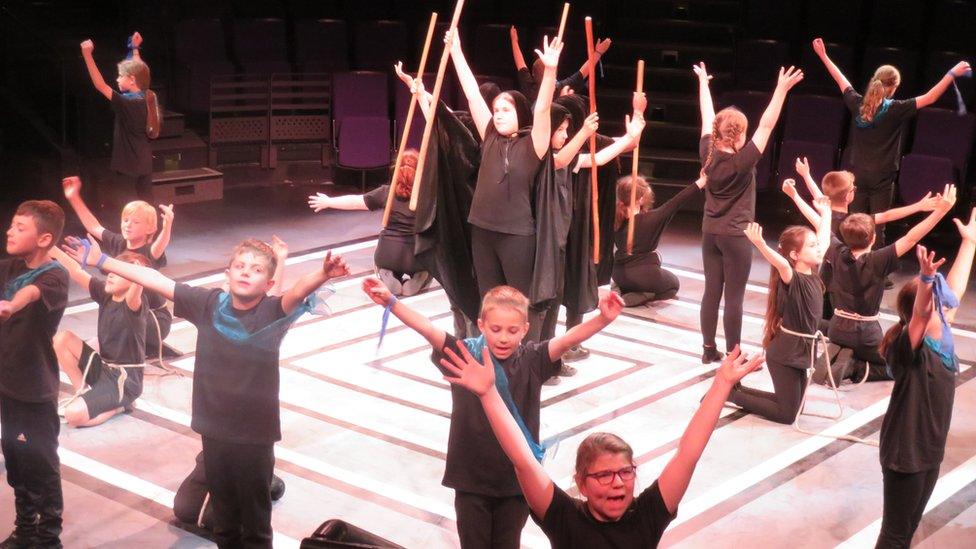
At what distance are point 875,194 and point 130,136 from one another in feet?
18.5

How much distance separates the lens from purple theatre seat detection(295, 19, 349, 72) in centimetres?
1273

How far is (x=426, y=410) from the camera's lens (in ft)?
21.7

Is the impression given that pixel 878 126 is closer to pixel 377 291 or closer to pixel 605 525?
pixel 377 291

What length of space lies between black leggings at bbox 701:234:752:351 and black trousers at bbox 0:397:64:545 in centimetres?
384

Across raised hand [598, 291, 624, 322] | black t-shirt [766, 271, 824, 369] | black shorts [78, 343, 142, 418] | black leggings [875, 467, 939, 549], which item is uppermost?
raised hand [598, 291, 624, 322]

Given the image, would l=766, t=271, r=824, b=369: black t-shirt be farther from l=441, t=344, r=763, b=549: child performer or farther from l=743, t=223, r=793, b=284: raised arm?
l=441, t=344, r=763, b=549: child performer

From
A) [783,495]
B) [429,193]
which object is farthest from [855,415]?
[429,193]

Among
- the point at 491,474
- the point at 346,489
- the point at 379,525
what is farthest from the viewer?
the point at 346,489

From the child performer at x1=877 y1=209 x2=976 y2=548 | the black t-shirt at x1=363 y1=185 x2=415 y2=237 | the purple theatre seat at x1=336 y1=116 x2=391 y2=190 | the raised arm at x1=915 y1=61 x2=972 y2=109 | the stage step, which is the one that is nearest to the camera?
the child performer at x1=877 y1=209 x2=976 y2=548

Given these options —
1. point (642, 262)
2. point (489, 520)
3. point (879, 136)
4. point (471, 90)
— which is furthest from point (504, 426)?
point (879, 136)

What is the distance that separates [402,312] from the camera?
4016 mm

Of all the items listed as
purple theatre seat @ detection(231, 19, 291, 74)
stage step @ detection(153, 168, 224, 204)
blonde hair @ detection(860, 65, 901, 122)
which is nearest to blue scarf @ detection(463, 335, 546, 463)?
blonde hair @ detection(860, 65, 901, 122)

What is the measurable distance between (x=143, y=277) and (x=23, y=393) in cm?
81

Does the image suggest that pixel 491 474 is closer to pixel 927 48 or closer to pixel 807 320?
pixel 807 320
